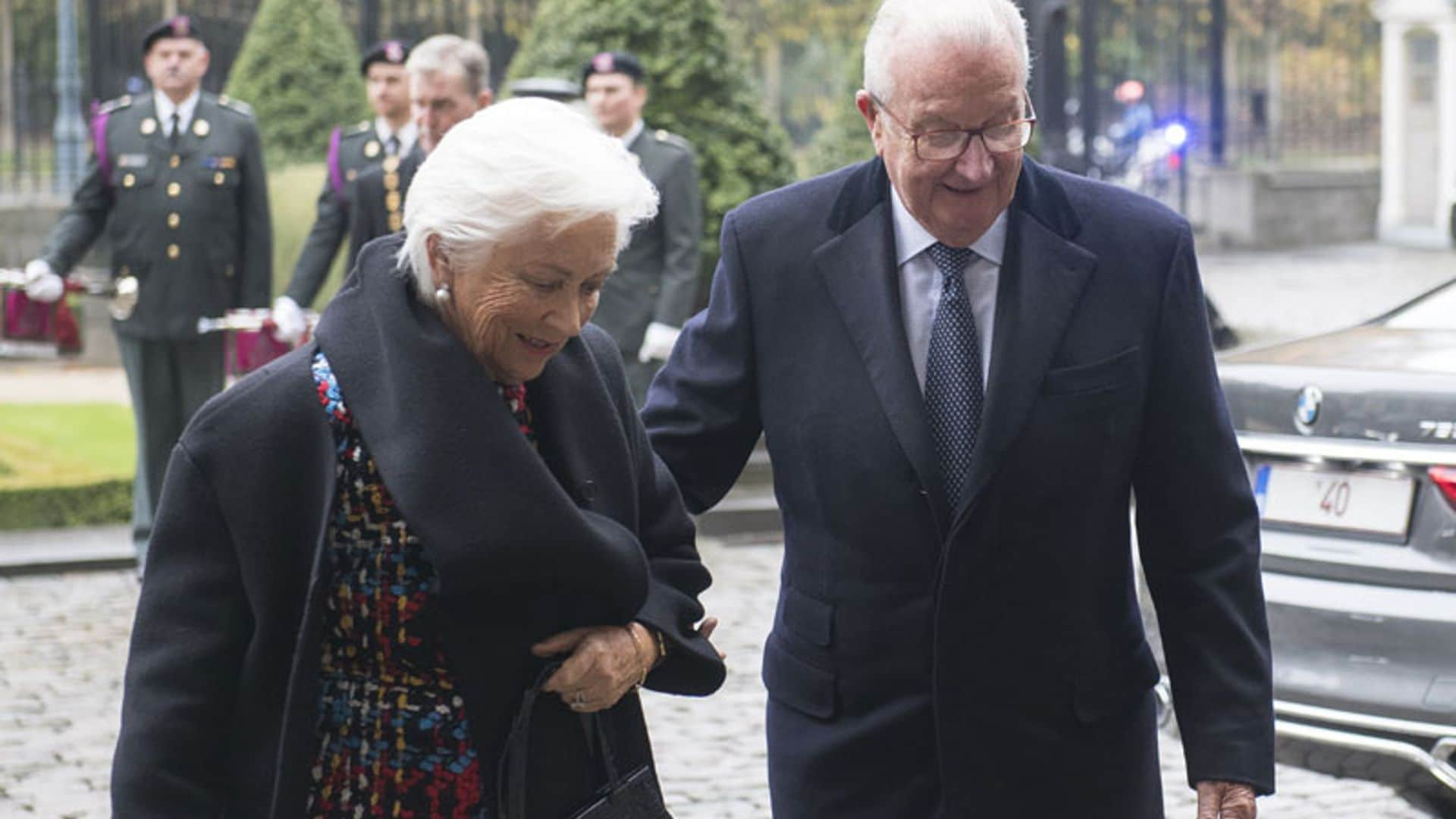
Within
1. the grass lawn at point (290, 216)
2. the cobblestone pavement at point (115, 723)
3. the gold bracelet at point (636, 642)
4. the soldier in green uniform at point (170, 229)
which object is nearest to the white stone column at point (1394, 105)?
the grass lawn at point (290, 216)

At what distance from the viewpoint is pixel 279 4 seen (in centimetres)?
1820

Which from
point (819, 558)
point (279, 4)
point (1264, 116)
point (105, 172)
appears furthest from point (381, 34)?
point (819, 558)

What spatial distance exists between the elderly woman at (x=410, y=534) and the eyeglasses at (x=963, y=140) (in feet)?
1.32

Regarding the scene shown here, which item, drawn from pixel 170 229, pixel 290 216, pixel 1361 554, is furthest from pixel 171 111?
pixel 290 216

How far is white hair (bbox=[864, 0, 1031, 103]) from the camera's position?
305 cm

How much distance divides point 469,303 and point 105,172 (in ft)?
23.7

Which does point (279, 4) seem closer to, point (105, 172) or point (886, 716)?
point (105, 172)

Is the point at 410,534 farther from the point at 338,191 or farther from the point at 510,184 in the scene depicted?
the point at 338,191

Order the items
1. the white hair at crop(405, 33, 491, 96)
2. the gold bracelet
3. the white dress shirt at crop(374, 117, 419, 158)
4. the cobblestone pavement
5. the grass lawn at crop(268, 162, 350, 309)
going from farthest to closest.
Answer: the grass lawn at crop(268, 162, 350, 309), the white dress shirt at crop(374, 117, 419, 158), the white hair at crop(405, 33, 491, 96), the cobblestone pavement, the gold bracelet

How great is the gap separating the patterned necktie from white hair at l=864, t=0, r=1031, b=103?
26 centimetres

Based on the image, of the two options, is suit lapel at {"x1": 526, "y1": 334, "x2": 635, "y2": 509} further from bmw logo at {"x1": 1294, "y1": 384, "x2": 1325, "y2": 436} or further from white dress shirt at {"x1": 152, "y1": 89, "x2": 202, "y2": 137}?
white dress shirt at {"x1": 152, "y1": 89, "x2": 202, "y2": 137}

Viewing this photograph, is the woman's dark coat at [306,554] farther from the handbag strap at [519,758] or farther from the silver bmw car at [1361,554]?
the silver bmw car at [1361,554]

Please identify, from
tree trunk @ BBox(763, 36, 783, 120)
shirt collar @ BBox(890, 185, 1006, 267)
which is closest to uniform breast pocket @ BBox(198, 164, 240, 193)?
shirt collar @ BBox(890, 185, 1006, 267)

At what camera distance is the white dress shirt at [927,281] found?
3.22 m
